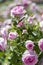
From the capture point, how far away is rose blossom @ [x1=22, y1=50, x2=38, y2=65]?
1233 millimetres

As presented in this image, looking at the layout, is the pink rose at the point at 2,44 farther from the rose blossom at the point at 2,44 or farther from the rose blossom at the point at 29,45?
the rose blossom at the point at 29,45

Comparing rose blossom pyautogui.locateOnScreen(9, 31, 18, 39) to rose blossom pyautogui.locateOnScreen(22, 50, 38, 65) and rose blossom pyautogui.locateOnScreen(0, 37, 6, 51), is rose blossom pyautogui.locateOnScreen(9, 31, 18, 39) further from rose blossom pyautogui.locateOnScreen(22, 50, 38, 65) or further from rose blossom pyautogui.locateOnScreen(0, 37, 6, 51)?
rose blossom pyautogui.locateOnScreen(22, 50, 38, 65)

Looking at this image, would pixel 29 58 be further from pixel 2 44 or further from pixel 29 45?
pixel 2 44

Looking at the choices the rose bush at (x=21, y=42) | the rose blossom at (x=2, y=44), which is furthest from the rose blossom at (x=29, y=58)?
the rose blossom at (x=2, y=44)

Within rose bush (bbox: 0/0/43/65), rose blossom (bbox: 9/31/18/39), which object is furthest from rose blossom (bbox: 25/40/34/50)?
rose blossom (bbox: 9/31/18/39)

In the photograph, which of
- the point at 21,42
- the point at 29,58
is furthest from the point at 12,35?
the point at 29,58

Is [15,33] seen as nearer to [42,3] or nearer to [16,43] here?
[16,43]

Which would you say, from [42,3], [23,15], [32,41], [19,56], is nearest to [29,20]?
[23,15]

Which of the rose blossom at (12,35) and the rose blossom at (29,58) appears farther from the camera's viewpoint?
the rose blossom at (12,35)

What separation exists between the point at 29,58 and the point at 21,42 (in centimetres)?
16

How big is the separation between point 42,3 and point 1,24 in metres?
2.96

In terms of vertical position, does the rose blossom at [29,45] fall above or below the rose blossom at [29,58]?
above

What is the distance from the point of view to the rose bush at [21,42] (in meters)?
1.28

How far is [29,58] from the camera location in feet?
4.06
